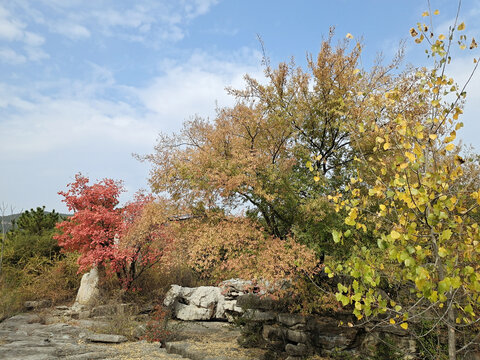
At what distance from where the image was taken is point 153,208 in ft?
27.9

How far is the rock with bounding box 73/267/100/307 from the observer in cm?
1305

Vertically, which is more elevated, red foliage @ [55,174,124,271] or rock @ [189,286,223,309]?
red foliage @ [55,174,124,271]

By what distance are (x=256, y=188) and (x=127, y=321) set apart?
5900 millimetres

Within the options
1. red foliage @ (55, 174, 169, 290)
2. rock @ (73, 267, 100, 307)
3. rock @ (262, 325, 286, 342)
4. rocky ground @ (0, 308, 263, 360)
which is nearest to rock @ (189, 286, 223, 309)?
rocky ground @ (0, 308, 263, 360)

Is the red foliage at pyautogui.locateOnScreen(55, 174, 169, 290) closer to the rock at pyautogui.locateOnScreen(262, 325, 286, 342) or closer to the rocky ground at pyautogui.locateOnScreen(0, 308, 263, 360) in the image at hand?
the rocky ground at pyautogui.locateOnScreen(0, 308, 263, 360)

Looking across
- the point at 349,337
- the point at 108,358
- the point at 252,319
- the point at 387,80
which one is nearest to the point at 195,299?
the point at 252,319

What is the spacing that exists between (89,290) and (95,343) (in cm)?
459

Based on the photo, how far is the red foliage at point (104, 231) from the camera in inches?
499

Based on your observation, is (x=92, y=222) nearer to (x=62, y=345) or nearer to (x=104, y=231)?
(x=104, y=231)

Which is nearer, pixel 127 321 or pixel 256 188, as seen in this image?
pixel 256 188

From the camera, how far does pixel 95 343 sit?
909cm

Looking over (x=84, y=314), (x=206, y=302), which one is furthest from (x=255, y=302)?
(x=84, y=314)

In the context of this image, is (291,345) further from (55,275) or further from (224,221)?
(55,275)

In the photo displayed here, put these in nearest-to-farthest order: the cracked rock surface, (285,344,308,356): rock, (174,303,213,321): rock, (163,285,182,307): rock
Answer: the cracked rock surface → (285,344,308,356): rock → (174,303,213,321): rock → (163,285,182,307): rock
